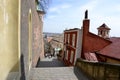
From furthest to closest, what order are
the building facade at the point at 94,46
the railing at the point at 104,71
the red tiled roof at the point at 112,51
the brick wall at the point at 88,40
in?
the brick wall at the point at 88,40 → the building facade at the point at 94,46 → the red tiled roof at the point at 112,51 → the railing at the point at 104,71

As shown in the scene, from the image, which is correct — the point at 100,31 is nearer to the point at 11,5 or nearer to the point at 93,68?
the point at 93,68

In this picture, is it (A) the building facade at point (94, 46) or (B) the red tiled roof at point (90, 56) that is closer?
(B) the red tiled roof at point (90, 56)

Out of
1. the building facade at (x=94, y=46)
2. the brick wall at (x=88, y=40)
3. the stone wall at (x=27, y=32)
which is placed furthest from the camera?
the brick wall at (x=88, y=40)

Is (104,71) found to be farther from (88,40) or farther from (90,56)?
(88,40)

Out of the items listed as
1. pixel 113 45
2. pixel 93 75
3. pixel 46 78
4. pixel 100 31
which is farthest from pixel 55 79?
pixel 100 31

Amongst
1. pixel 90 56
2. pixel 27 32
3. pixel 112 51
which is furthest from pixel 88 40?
pixel 27 32

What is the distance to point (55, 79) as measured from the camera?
8883 mm

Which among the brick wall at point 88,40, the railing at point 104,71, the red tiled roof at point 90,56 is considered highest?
the brick wall at point 88,40

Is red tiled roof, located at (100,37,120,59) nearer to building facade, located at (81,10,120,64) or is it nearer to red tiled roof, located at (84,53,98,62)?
building facade, located at (81,10,120,64)

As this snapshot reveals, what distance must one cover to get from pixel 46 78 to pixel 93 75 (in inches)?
92.5

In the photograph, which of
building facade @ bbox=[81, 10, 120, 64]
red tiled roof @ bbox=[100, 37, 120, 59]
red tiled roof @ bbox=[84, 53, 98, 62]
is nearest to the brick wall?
building facade @ bbox=[81, 10, 120, 64]

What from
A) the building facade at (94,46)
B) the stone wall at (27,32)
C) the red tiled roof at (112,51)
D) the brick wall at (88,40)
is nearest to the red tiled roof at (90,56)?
the building facade at (94,46)

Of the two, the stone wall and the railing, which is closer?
the stone wall

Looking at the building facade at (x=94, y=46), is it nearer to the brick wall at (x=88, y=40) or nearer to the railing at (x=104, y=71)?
the brick wall at (x=88, y=40)
